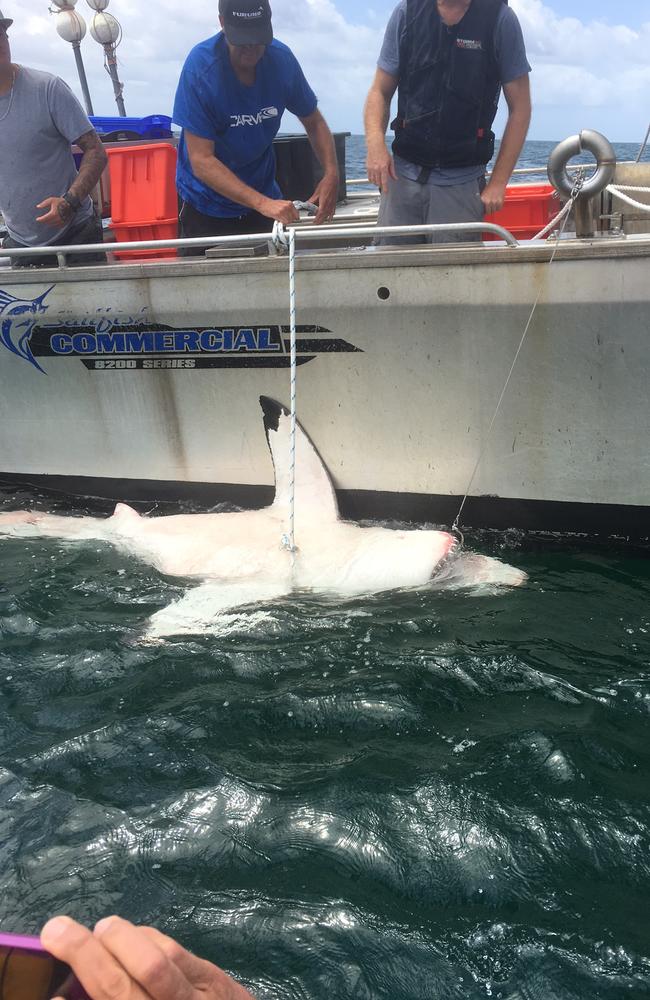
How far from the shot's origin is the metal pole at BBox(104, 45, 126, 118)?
35.0ft

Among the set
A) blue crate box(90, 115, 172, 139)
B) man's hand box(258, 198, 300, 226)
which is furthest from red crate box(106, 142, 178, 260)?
blue crate box(90, 115, 172, 139)

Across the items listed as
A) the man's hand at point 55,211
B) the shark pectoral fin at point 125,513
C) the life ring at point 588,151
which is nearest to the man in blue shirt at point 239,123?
the man's hand at point 55,211

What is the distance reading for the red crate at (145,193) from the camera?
590 centimetres

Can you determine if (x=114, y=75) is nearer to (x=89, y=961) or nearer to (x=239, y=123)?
(x=239, y=123)

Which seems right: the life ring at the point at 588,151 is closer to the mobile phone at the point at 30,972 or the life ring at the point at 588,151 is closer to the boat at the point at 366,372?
the boat at the point at 366,372

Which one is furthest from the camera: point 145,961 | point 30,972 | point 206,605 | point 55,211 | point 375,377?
point 55,211

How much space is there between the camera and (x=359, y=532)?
484 cm

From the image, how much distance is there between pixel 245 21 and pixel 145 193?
1.74 metres

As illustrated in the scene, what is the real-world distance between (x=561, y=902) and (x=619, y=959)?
0.22 m

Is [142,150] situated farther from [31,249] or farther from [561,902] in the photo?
[561,902]

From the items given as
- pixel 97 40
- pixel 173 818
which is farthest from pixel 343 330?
pixel 97 40

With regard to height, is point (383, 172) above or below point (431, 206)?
above

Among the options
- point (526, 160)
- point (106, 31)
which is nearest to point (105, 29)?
point (106, 31)

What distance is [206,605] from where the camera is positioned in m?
4.36
